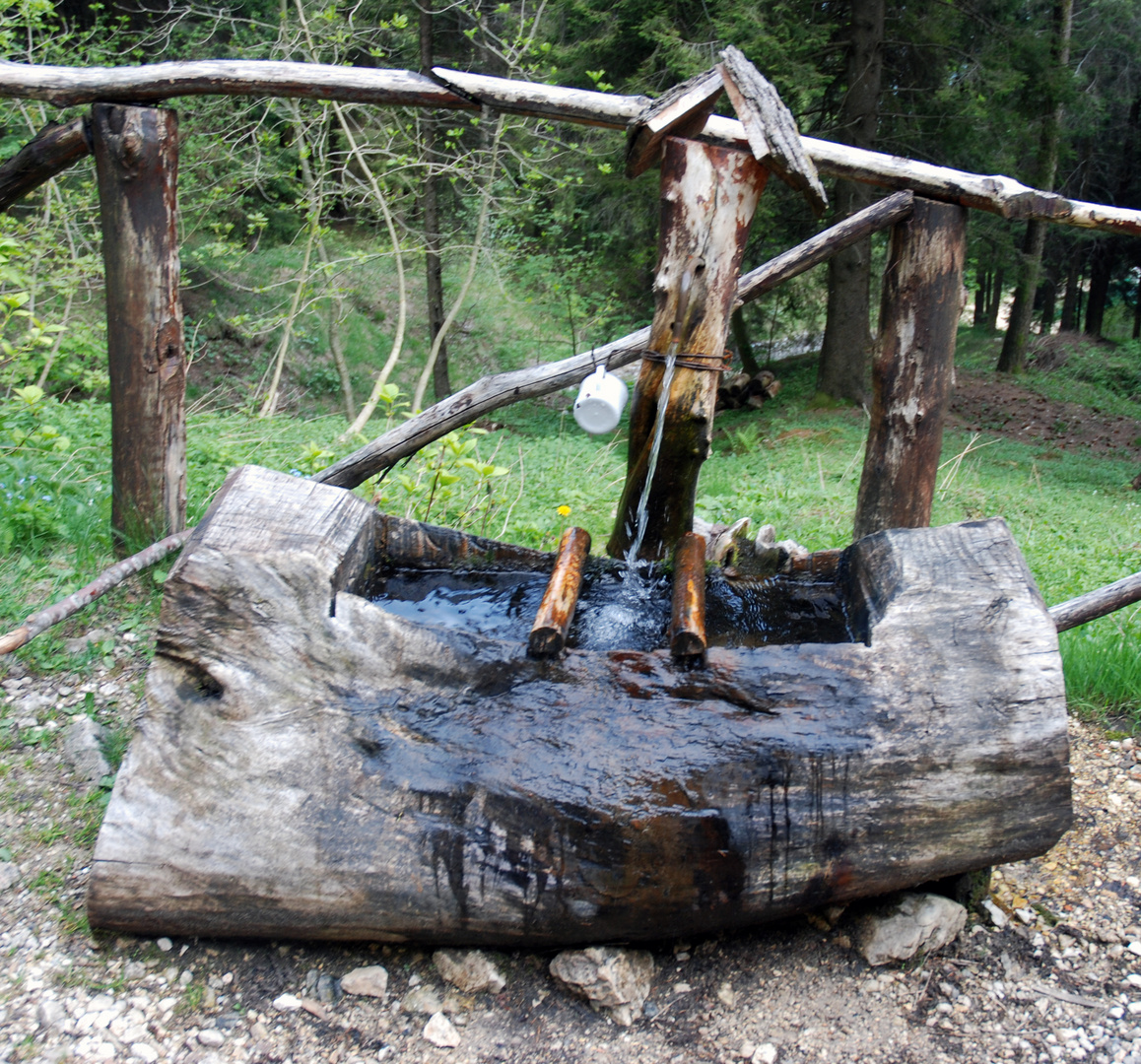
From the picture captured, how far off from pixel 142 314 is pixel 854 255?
916 cm

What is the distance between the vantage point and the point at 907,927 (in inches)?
91.6

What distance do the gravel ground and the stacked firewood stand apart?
1001 cm

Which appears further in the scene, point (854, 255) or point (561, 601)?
point (854, 255)

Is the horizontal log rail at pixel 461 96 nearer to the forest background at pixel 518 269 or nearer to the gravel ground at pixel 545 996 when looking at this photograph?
the forest background at pixel 518 269

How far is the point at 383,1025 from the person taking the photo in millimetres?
2127

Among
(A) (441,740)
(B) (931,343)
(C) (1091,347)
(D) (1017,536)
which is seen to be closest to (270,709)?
(A) (441,740)

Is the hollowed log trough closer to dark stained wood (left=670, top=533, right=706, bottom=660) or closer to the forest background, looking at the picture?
dark stained wood (left=670, top=533, right=706, bottom=660)

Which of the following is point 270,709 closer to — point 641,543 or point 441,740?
point 441,740

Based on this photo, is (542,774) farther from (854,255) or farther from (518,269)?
(518,269)

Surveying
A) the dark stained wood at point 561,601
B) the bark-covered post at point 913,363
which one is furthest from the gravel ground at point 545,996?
the bark-covered post at point 913,363

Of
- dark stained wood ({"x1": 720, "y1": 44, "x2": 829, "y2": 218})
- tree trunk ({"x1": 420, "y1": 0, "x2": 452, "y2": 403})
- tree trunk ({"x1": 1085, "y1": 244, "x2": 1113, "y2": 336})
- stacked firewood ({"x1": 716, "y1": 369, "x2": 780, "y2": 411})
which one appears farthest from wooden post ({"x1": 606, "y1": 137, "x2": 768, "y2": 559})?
tree trunk ({"x1": 1085, "y1": 244, "x2": 1113, "y2": 336})

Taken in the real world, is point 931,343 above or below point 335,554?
above

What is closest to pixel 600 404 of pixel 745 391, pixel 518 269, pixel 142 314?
pixel 142 314

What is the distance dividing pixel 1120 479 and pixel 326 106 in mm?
9452
